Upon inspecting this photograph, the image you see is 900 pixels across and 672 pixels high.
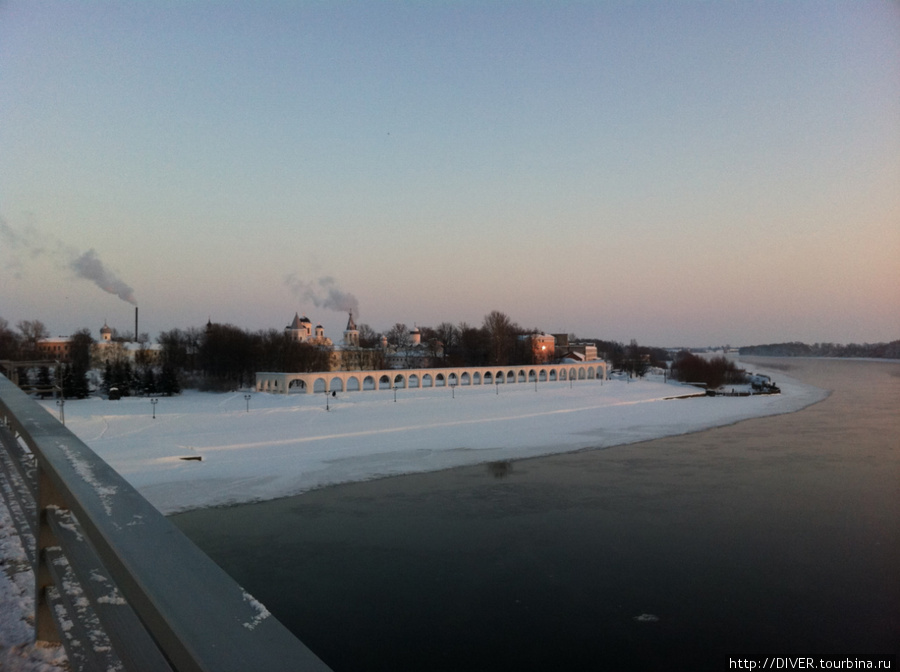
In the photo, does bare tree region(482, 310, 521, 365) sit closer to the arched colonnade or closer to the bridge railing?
the arched colonnade

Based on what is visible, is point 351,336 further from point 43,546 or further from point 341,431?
point 43,546

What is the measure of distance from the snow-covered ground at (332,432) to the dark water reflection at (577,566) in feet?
7.18

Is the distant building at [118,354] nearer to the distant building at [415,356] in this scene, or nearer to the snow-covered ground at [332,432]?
the snow-covered ground at [332,432]

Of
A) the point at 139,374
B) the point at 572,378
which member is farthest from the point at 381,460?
the point at 572,378

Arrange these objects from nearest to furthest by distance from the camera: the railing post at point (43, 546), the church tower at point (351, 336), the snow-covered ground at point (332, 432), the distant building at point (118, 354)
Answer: the railing post at point (43, 546) → the snow-covered ground at point (332, 432) → the distant building at point (118, 354) → the church tower at point (351, 336)

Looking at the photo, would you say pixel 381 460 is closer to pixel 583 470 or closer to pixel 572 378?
pixel 583 470

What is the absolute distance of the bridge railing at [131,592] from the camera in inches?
38.5

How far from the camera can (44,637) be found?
2.02m

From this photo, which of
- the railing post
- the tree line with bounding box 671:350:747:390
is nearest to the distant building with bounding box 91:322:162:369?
the tree line with bounding box 671:350:747:390

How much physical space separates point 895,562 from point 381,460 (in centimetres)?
1275

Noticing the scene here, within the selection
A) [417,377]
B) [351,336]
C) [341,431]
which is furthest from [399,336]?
[341,431]

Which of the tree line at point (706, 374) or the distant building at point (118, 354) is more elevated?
the distant building at point (118, 354)

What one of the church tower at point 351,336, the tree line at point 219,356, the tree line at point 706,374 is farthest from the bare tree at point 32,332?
the tree line at point 706,374

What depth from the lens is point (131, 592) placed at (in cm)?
114
